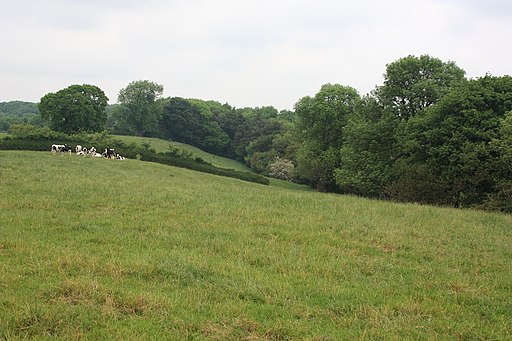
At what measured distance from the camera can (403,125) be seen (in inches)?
1473

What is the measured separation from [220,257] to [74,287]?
3.34 m

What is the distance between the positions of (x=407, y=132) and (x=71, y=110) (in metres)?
53.6

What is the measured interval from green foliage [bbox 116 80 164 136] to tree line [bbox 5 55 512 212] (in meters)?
21.4

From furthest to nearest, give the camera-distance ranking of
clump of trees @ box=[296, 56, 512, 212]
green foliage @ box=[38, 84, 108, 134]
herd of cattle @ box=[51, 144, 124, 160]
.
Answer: green foliage @ box=[38, 84, 108, 134], herd of cattle @ box=[51, 144, 124, 160], clump of trees @ box=[296, 56, 512, 212]

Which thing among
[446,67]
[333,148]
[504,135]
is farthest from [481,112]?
[333,148]

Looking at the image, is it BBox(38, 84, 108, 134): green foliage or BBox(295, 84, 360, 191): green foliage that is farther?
Answer: BBox(38, 84, 108, 134): green foliage

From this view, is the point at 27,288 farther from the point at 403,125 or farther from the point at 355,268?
the point at 403,125

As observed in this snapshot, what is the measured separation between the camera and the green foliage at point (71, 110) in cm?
6588

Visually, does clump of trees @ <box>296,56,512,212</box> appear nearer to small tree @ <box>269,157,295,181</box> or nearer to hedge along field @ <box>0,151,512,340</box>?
hedge along field @ <box>0,151,512,340</box>

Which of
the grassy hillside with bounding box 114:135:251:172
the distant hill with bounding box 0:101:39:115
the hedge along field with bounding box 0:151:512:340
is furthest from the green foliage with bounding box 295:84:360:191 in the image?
the distant hill with bounding box 0:101:39:115

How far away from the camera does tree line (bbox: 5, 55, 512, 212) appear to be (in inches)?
1076

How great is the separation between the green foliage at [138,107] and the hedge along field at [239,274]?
83.6 meters

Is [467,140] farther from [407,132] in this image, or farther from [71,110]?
[71,110]

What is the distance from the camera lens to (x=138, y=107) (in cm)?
9512
